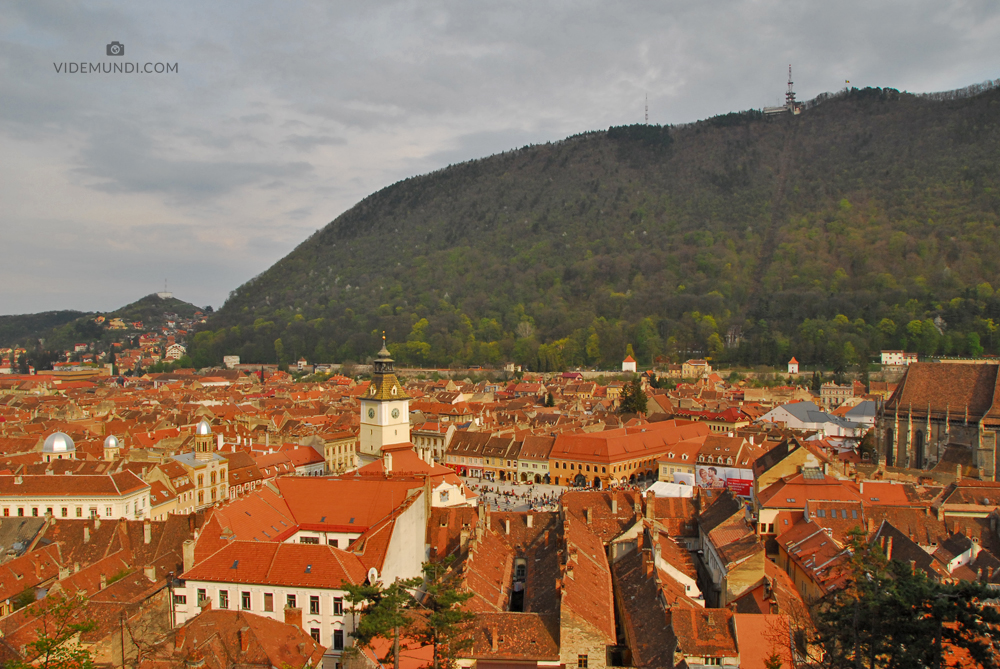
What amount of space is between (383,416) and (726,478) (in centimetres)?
2378

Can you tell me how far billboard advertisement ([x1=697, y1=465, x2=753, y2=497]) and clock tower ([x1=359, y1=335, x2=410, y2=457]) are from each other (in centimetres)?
2075

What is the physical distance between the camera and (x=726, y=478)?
169ft

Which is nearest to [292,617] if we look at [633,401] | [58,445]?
[58,445]

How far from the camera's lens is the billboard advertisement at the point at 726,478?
4925cm

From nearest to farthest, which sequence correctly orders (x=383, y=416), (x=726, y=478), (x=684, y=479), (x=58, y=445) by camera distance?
(x=383, y=416)
(x=58, y=445)
(x=684, y=479)
(x=726, y=478)

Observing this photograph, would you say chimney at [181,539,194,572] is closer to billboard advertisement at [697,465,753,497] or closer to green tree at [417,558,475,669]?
green tree at [417,558,475,669]

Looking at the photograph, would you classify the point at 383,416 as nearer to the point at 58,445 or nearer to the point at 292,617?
the point at 58,445

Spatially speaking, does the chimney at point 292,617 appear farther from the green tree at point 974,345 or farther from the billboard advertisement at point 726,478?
the green tree at point 974,345

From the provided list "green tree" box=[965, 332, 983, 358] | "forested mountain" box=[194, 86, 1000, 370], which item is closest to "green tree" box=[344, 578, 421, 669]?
"forested mountain" box=[194, 86, 1000, 370]

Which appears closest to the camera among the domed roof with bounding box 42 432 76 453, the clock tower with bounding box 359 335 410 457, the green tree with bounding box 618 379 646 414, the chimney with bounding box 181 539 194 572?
the chimney with bounding box 181 539 194 572

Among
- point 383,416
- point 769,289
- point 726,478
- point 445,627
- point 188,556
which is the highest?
point 769,289

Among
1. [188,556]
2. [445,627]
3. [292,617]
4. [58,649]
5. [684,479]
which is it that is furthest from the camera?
[684,479]

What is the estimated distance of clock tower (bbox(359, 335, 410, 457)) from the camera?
4625 cm

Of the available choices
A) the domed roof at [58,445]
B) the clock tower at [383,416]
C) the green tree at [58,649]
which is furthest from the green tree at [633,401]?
the green tree at [58,649]
